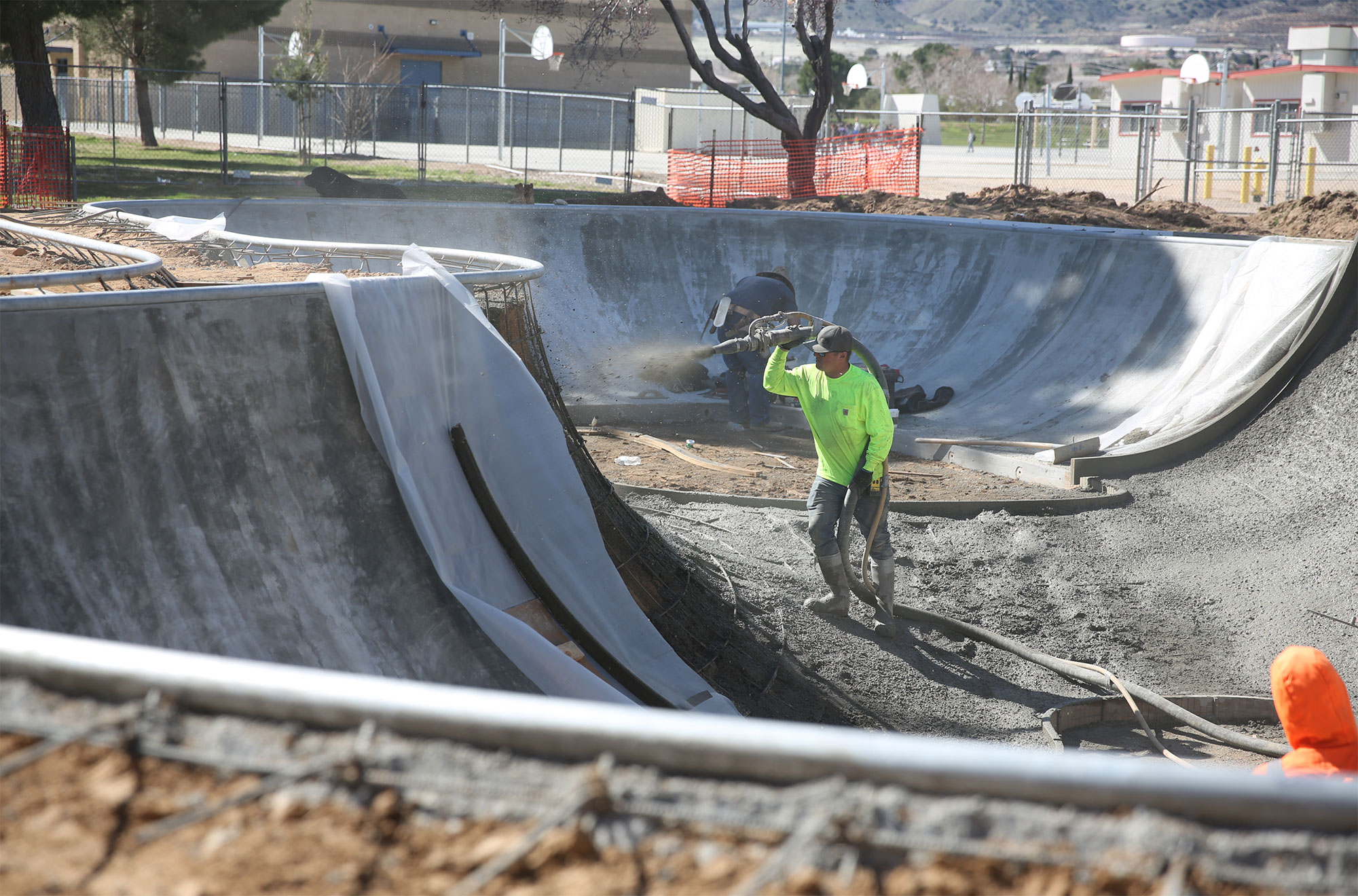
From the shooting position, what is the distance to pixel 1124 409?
11.7 m

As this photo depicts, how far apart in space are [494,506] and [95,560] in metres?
1.99

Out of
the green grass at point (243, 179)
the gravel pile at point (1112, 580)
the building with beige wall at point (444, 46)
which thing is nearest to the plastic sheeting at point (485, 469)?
the gravel pile at point (1112, 580)

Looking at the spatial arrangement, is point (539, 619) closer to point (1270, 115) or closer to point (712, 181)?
point (712, 181)

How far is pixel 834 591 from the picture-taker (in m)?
7.34

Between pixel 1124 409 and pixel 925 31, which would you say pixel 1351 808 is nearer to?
pixel 1124 409

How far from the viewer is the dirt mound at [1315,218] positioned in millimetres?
13406

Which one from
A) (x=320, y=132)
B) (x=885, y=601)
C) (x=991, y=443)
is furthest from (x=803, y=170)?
(x=320, y=132)

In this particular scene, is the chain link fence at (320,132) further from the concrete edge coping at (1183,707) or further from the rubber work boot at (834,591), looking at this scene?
the concrete edge coping at (1183,707)

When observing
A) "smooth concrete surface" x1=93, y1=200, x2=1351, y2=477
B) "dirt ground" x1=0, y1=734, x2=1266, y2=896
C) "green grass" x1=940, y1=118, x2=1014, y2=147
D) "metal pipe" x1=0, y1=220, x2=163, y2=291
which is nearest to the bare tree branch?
"smooth concrete surface" x1=93, y1=200, x2=1351, y2=477

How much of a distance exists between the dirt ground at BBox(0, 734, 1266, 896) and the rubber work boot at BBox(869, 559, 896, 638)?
5326 mm

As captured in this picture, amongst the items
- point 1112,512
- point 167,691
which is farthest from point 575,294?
point 167,691

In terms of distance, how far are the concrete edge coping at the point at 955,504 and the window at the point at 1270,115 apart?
11.0 meters

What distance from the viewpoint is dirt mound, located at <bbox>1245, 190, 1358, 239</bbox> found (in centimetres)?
1341

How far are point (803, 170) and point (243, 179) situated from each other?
11335 millimetres
